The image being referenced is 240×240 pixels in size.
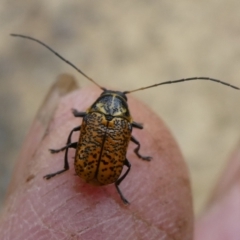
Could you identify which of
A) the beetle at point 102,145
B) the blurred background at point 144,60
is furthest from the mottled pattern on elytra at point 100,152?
the blurred background at point 144,60

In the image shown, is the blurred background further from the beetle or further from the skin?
the beetle

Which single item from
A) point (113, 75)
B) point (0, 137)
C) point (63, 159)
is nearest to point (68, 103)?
point (63, 159)

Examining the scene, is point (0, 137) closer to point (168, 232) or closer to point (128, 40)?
point (128, 40)

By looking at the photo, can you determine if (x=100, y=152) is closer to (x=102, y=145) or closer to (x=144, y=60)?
(x=102, y=145)

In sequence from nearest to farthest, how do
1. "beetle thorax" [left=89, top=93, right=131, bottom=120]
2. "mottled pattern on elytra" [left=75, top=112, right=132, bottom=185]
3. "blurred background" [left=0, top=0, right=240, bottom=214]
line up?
"mottled pattern on elytra" [left=75, top=112, right=132, bottom=185]
"beetle thorax" [left=89, top=93, right=131, bottom=120]
"blurred background" [left=0, top=0, right=240, bottom=214]

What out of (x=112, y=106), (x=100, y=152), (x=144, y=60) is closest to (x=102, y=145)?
(x=100, y=152)

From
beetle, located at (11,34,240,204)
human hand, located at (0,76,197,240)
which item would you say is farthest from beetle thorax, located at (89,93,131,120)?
human hand, located at (0,76,197,240)

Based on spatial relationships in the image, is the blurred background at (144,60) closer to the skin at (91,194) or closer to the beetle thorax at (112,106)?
the skin at (91,194)

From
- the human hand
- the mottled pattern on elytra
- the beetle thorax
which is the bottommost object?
the human hand
